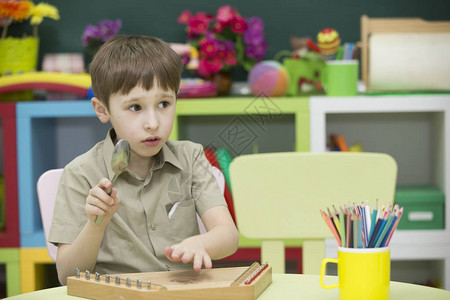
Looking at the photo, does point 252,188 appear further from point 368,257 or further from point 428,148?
point 428,148

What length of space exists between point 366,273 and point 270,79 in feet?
4.71

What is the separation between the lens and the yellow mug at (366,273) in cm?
84

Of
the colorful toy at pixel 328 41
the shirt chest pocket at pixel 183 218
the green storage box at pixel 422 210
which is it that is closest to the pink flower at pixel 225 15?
the colorful toy at pixel 328 41

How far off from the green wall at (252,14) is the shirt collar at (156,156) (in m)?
1.40

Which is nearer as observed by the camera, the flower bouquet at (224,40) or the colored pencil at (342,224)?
the colored pencil at (342,224)

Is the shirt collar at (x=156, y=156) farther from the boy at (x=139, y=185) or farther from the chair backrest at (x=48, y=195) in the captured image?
the chair backrest at (x=48, y=195)

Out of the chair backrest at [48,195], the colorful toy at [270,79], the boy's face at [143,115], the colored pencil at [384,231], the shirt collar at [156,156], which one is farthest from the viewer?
the colorful toy at [270,79]

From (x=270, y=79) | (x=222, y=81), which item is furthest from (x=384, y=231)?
(x=222, y=81)

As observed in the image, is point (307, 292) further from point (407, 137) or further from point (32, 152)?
point (407, 137)

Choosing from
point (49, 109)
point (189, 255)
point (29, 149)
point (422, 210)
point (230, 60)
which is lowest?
point (422, 210)

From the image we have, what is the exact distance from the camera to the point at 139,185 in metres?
1.17

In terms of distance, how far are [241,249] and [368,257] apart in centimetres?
143

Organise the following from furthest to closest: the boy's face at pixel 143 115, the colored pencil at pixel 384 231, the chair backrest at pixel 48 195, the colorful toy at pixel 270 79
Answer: the colorful toy at pixel 270 79, the chair backrest at pixel 48 195, the boy's face at pixel 143 115, the colored pencil at pixel 384 231

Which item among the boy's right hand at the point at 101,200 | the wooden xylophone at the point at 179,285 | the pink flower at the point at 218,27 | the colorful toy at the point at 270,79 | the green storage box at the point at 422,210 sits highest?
the pink flower at the point at 218,27
